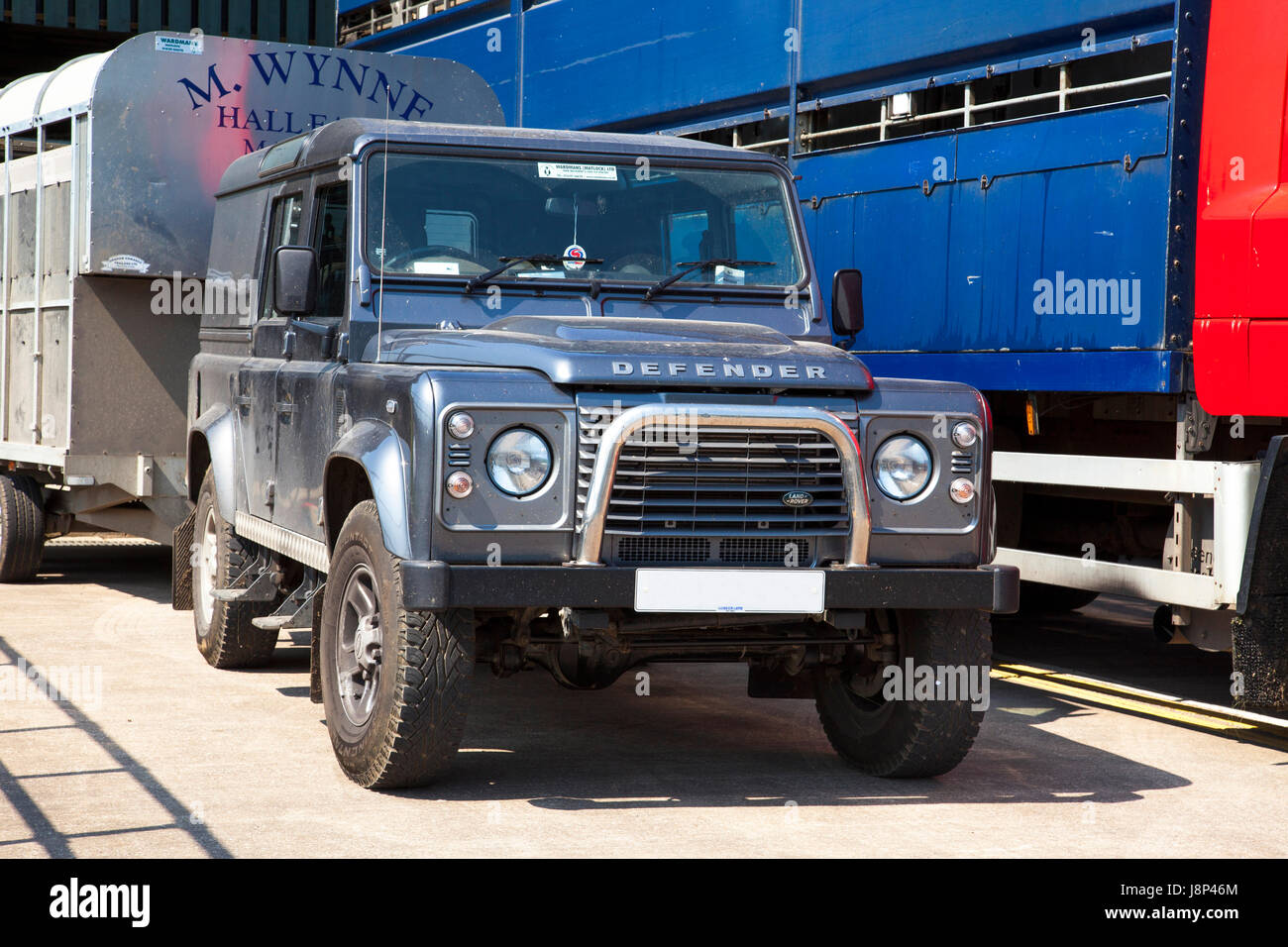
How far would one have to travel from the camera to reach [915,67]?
8.23 m

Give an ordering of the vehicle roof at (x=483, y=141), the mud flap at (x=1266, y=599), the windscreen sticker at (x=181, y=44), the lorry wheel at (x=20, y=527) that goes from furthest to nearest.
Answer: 1. the lorry wheel at (x=20, y=527)
2. the windscreen sticker at (x=181, y=44)
3. the vehicle roof at (x=483, y=141)
4. the mud flap at (x=1266, y=599)

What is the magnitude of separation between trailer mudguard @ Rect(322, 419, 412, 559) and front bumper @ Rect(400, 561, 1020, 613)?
0.44ft

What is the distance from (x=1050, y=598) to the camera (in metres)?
10.6

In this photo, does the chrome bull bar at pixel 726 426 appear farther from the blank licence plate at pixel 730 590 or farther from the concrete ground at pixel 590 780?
the concrete ground at pixel 590 780

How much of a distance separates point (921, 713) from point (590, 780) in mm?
1176

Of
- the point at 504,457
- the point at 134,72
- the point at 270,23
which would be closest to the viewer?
the point at 504,457

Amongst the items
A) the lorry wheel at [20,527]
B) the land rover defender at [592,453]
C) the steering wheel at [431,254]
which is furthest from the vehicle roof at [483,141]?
the lorry wheel at [20,527]

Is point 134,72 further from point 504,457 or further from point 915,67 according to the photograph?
point 504,457

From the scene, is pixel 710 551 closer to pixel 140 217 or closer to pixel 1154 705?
pixel 1154 705

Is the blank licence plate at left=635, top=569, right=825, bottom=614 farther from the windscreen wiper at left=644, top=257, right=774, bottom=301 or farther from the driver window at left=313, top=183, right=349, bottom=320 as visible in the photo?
the driver window at left=313, top=183, right=349, bottom=320

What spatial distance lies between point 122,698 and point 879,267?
4.15 metres

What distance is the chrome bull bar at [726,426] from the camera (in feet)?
17.0

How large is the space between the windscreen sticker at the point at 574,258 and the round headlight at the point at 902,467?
1557mm

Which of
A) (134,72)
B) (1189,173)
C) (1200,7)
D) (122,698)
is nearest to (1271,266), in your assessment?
(1189,173)
